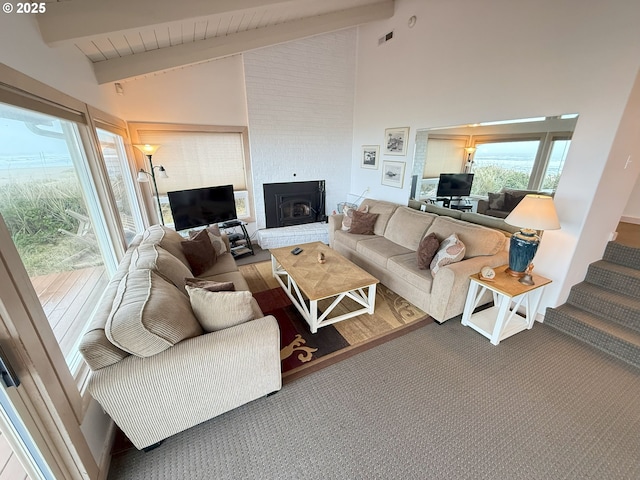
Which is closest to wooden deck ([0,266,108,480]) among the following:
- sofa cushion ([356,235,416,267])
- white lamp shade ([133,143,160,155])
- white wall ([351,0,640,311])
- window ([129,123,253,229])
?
white lamp shade ([133,143,160,155])

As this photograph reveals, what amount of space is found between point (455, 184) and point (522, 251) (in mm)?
1289

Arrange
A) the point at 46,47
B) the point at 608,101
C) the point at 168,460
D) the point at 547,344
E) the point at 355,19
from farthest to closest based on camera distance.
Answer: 1. the point at 355,19
2. the point at 547,344
3. the point at 608,101
4. the point at 46,47
5. the point at 168,460

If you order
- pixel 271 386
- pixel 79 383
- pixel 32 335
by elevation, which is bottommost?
pixel 271 386

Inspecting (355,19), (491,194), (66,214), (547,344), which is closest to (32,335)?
(66,214)

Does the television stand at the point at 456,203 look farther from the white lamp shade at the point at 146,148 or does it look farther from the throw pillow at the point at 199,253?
the white lamp shade at the point at 146,148

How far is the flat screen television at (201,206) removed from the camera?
364cm

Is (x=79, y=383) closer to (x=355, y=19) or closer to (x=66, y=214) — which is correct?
(x=66, y=214)

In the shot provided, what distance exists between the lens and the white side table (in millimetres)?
2238

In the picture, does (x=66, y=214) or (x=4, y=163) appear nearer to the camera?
(x=4, y=163)

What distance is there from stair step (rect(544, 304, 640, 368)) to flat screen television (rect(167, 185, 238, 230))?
426 cm

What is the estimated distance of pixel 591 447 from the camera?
60.2 inches

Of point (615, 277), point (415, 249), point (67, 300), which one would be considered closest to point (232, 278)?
point (67, 300)

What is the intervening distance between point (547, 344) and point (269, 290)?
2.87m

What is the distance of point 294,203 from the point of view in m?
4.86
